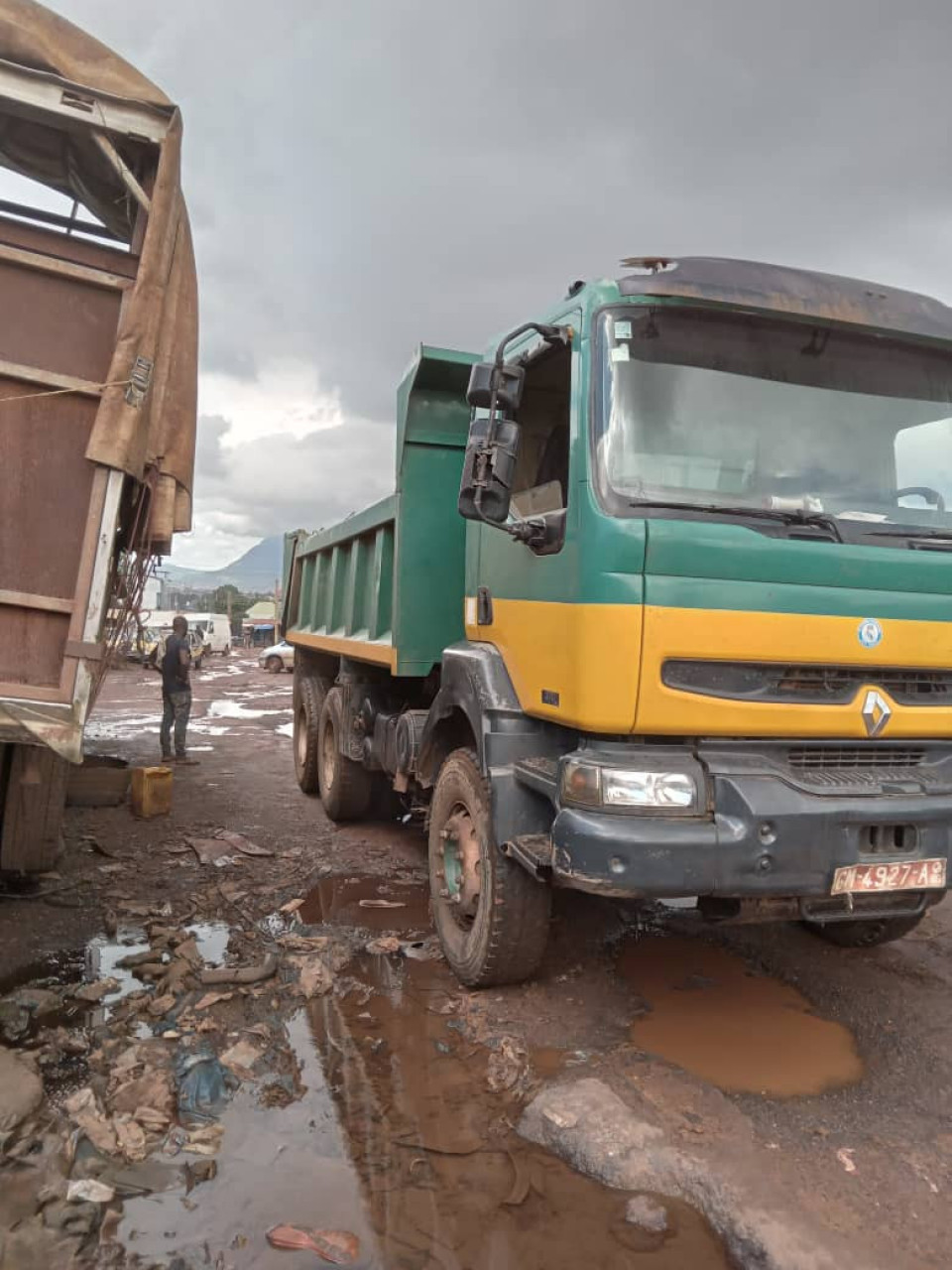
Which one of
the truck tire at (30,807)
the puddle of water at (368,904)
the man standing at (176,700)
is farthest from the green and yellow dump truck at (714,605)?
the man standing at (176,700)

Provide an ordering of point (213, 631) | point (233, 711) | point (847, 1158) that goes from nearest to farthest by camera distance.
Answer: point (847, 1158), point (233, 711), point (213, 631)

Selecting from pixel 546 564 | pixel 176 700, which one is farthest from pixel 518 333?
pixel 176 700

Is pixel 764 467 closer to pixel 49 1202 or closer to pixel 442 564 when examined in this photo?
pixel 442 564

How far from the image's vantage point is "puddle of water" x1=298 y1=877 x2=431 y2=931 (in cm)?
486

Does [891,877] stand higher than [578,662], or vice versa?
[578,662]

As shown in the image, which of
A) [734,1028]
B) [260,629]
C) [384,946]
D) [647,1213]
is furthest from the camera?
[260,629]

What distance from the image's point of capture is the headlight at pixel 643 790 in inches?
112

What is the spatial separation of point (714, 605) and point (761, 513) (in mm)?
422

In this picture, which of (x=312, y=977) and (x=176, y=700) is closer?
(x=312, y=977)

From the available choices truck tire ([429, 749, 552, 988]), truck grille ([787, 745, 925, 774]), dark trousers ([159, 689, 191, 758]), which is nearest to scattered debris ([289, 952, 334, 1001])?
truck tire ([429, 749, 552, 988])

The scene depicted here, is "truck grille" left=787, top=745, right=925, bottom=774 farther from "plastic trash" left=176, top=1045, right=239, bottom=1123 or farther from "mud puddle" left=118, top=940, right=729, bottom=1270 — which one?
"plastic trash" left=176, top=1045, right=239, bottom=1123

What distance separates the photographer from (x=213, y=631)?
42188mm

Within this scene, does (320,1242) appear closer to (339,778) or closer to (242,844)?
(242,844)

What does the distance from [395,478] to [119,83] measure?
222cm
